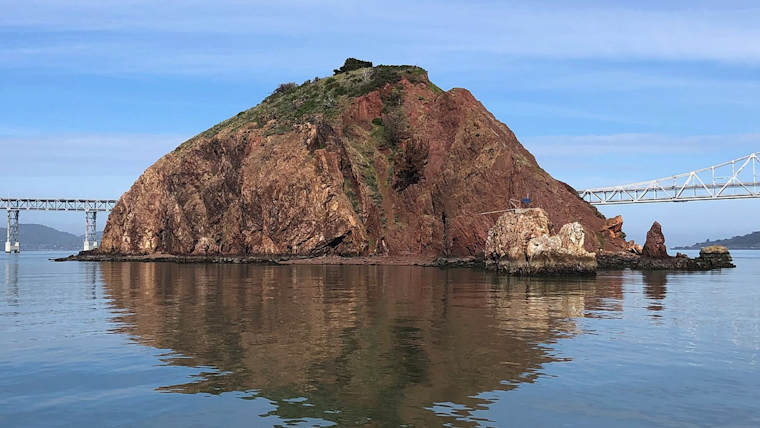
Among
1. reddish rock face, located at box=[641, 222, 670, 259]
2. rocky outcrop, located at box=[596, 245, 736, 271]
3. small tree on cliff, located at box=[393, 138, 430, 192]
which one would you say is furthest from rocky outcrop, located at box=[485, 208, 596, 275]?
small tree on cliff, located at box=[393, 138, 430, 192]

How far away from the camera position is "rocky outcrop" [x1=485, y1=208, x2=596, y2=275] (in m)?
70.2

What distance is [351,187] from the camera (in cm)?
11300

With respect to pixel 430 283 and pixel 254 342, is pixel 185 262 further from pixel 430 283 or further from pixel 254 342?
pixel 254 342

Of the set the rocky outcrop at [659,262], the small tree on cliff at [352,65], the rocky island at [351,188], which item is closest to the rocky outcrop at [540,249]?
the rocky island at [351,188]

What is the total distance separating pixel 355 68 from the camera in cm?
15650

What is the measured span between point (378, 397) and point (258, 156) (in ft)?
348

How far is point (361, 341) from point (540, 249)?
50.1m

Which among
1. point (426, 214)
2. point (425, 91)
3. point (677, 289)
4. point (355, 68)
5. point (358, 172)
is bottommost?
point (677, 289)

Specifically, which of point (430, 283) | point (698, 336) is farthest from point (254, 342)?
point (430, 283)

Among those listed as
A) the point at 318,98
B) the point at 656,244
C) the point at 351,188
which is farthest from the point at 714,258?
the point at 318,98

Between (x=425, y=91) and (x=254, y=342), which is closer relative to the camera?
(x=254, y=342)

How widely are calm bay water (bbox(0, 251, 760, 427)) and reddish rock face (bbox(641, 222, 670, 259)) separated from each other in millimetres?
58386

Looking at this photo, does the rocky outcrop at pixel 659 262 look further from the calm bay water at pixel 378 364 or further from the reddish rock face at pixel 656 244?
the calm bay water at pixel 378 364

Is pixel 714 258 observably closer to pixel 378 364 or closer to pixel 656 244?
pixel 656 244
